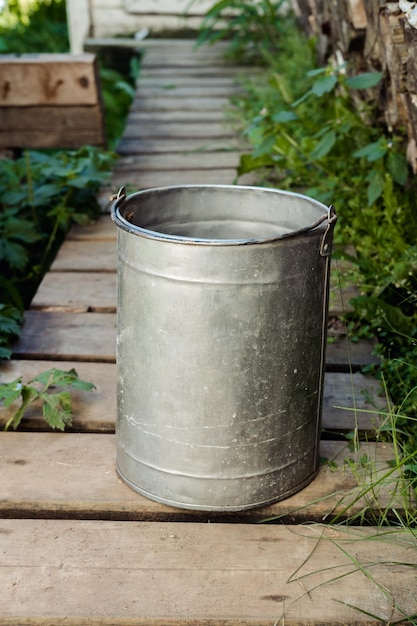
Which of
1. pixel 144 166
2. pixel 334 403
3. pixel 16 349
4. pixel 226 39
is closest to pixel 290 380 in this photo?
pixel 334 403

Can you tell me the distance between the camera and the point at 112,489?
1.78 m

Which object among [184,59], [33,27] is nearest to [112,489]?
[184,59]

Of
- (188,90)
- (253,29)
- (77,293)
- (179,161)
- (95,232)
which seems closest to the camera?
(77,293)

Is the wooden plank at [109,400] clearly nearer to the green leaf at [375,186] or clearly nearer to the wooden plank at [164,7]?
the green leaf at [375,186]

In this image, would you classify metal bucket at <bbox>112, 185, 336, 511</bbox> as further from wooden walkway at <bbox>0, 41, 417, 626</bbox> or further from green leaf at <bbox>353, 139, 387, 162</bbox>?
green leaf at <bbox>353, 139, 387, 162</bbox>

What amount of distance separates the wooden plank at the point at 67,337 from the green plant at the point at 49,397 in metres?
0.31

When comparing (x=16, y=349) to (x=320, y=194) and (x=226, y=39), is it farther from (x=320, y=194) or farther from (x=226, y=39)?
(x=226, y=39)

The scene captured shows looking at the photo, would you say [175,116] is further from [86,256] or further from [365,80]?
[365,80]

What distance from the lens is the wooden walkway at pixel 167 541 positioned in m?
1.46

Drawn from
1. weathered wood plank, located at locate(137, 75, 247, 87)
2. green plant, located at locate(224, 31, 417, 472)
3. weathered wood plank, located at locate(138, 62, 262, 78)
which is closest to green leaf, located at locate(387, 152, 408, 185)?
green plant, located at locate(224, 31, 417, 472)

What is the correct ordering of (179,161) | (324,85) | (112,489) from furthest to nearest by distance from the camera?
(179,161) < (324,85) < (112,489)

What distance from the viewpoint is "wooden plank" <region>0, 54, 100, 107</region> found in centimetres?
393

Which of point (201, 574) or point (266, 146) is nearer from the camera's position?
point (201, 574)

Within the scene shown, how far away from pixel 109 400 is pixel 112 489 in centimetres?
→ 38
